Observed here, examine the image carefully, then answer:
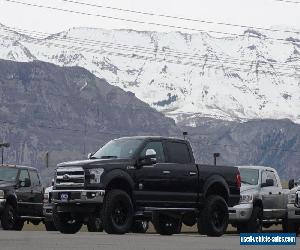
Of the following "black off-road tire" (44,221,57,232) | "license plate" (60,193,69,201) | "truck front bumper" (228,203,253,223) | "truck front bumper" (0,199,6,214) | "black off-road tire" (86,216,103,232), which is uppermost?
"license plate" (60,193,69,201)

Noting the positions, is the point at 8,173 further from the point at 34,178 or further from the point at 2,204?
the point at 2,204

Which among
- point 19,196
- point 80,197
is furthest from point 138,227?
point 80,197

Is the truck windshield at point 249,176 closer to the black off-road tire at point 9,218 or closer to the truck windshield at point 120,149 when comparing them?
the truck windshield at point 120,149

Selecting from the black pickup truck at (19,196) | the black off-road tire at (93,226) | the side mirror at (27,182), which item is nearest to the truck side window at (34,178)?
the black pickup truck at (19,196)

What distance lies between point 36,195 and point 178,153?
8.63m

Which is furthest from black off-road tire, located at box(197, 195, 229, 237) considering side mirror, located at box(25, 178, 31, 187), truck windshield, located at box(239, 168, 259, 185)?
side mirror, located at box(25, 178, 31, 187)

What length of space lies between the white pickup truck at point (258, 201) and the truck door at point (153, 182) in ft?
16.3

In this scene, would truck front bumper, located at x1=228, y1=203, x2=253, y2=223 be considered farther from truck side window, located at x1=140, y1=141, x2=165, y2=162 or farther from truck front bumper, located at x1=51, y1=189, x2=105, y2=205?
truck front bumper, located at x1=51, y1=189, x2=105, y2=205

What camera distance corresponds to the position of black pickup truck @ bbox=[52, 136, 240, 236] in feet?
68.4

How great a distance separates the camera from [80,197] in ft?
68.5

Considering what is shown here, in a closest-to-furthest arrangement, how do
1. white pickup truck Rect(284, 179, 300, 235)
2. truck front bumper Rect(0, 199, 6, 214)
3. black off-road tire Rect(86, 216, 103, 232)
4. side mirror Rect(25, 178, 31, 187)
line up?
black off-road tire Rect(86, 216, 103, 232), truck front bumper Rect(0, 199, 6, 214), white pickup truck Rect(284, 179, 300, 235), side mirror Rect(25, 178, 31, 187)

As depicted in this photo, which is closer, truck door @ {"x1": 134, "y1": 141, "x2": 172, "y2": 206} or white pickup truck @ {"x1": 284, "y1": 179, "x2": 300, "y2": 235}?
truck door @ {"x1": 134, "y1": 141, "x2": 172, "y2": 206}

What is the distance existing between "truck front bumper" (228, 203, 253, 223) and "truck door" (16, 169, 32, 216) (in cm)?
662

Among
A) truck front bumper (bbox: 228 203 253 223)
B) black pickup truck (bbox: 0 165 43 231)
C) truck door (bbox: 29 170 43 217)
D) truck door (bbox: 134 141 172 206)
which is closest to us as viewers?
truck door (bbox: 134 141 172 206)
